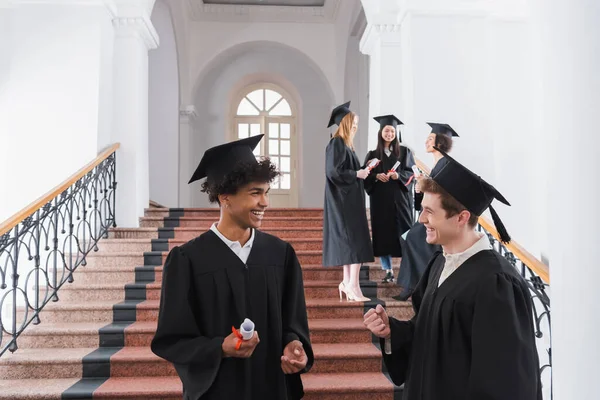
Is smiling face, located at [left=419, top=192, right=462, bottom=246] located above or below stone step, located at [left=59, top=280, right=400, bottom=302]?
above

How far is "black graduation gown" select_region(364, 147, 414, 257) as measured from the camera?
17.9ft

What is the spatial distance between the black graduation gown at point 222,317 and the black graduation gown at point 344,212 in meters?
2.78

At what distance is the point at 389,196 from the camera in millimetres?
5512

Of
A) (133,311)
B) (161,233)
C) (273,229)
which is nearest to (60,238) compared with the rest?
(161,233)

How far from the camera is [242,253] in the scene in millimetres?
2283

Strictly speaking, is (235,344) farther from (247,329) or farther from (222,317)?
(222,317)

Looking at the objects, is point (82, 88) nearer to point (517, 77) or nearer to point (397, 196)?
point (397, 196)

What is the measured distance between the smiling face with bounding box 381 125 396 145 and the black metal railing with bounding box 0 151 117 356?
3.14 metres

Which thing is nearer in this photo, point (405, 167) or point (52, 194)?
point (52, 194)

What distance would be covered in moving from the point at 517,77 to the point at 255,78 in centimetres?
814

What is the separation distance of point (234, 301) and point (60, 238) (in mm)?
4879

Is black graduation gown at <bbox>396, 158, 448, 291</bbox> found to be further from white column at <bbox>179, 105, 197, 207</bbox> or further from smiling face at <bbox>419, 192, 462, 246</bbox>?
white column at <bbox>179, 105, 197, 207</bbox>

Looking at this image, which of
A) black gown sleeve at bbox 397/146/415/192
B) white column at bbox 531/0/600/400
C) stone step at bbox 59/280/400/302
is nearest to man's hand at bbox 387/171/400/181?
black gown sleeve at bbox 397/146/415/192

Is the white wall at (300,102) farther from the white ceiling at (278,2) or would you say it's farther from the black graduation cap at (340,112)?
the black graduation cap at (340,112)
